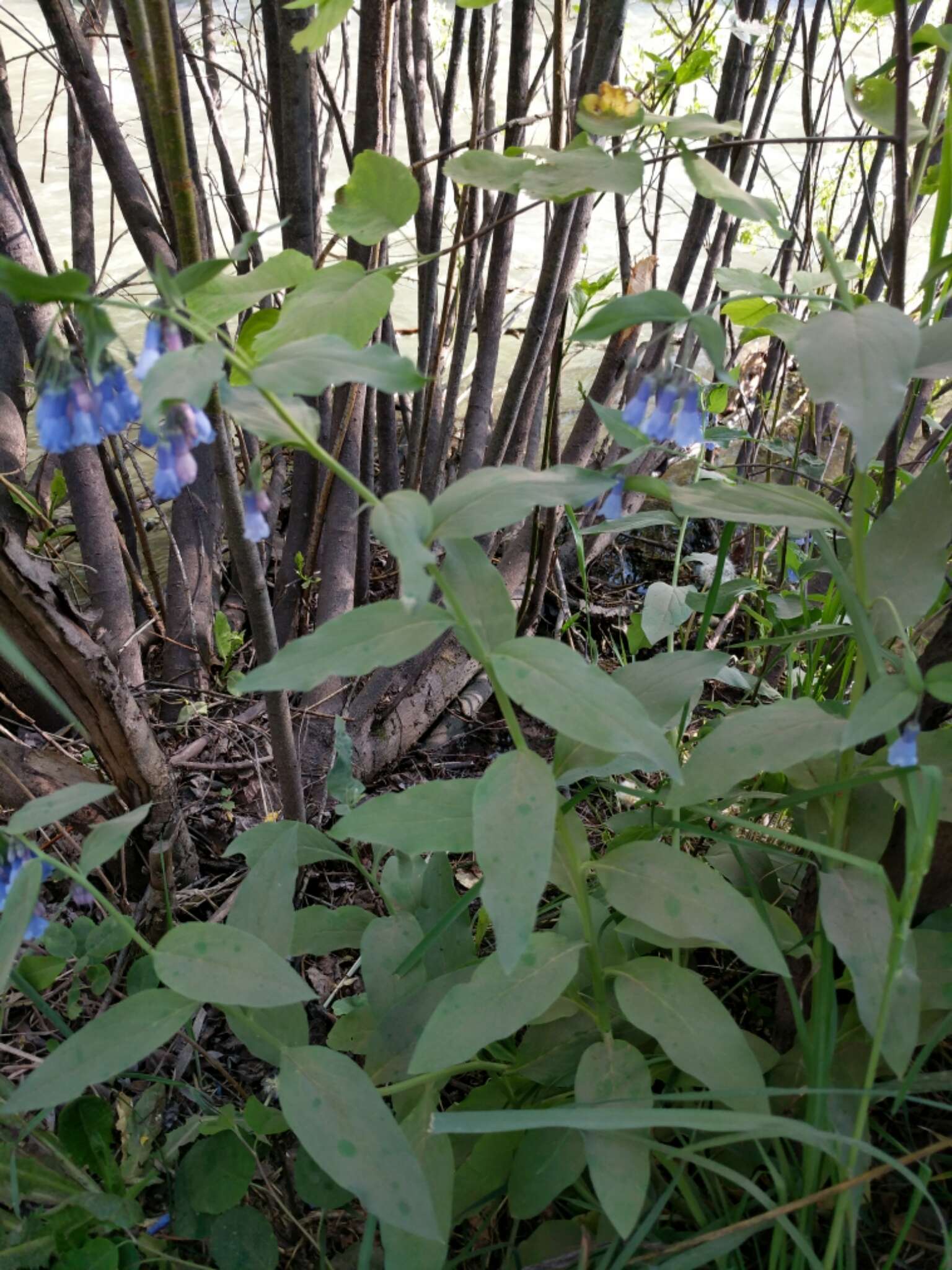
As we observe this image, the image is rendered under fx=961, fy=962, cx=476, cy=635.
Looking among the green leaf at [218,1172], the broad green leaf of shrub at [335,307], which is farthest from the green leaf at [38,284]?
the green leaf at [218,1172]

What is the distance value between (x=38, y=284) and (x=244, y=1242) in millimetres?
931

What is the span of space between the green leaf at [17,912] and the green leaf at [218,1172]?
0.33 meters

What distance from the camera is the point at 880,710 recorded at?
763mm

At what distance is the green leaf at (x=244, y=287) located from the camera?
88 cm

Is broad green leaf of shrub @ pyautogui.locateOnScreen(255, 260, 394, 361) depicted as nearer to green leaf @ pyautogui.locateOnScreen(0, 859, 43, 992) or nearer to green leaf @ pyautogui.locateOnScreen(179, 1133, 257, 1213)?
green leaf @ pyautogui.locateOnScreen(0, 859, 43, 992)

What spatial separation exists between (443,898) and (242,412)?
0.67 meters

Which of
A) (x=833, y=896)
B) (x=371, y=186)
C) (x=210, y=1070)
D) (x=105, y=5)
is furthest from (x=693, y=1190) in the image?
(x=105, y=5)

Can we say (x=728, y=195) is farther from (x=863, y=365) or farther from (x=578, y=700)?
(x=578, y=700)

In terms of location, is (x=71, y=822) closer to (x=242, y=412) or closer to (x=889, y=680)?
(x=242, y=412)

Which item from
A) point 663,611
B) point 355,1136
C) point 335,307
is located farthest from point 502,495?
point 663,611

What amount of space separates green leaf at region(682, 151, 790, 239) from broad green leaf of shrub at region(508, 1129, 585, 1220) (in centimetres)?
87

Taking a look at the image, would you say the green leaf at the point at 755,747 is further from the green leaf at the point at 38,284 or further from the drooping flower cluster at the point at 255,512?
the green leaf at the point at 38,284

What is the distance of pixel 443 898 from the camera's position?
1.18m

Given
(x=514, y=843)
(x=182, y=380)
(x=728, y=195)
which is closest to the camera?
(x=182, y=380)
